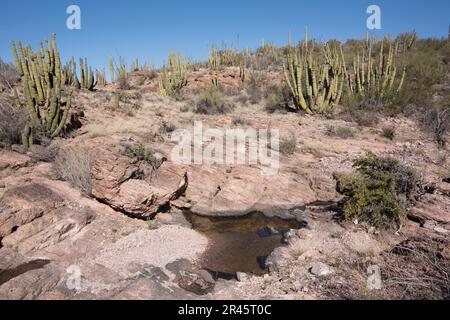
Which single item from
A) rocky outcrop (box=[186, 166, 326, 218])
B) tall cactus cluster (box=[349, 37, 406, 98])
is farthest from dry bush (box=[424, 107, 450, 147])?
rocky outcrop (box=[186, 166, 326, 218])

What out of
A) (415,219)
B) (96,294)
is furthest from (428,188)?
(96,294)

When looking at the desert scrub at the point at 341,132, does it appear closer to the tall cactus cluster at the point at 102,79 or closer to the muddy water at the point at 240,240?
the muddy water at the point at 240,240

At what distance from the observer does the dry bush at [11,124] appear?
7107 mm

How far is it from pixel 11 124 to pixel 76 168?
8.82 feet

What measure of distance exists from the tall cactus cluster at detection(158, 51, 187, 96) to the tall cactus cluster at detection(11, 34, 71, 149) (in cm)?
774

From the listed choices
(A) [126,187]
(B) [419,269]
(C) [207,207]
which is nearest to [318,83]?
(C) [207,207]

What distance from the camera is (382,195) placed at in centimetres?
545

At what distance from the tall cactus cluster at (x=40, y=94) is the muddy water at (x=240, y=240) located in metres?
4.88

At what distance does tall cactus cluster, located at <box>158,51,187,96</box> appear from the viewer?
1719 centimetres

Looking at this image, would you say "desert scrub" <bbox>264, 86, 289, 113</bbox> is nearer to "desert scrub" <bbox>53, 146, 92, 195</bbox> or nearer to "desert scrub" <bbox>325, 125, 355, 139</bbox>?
"desert scrub" <bbox>325, 125, 355, 139</bbox>

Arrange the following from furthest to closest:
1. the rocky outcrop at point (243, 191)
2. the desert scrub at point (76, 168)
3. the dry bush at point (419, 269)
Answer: the rocky outcrop at point (243, 191), the desert scrub at point (76, 168), the dry bush at point (419, 269)

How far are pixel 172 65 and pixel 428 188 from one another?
15.6 meters

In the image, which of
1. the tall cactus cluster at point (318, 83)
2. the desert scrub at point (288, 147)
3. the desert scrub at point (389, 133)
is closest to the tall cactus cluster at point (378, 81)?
the tall cactus cluster at point (318, 83)
